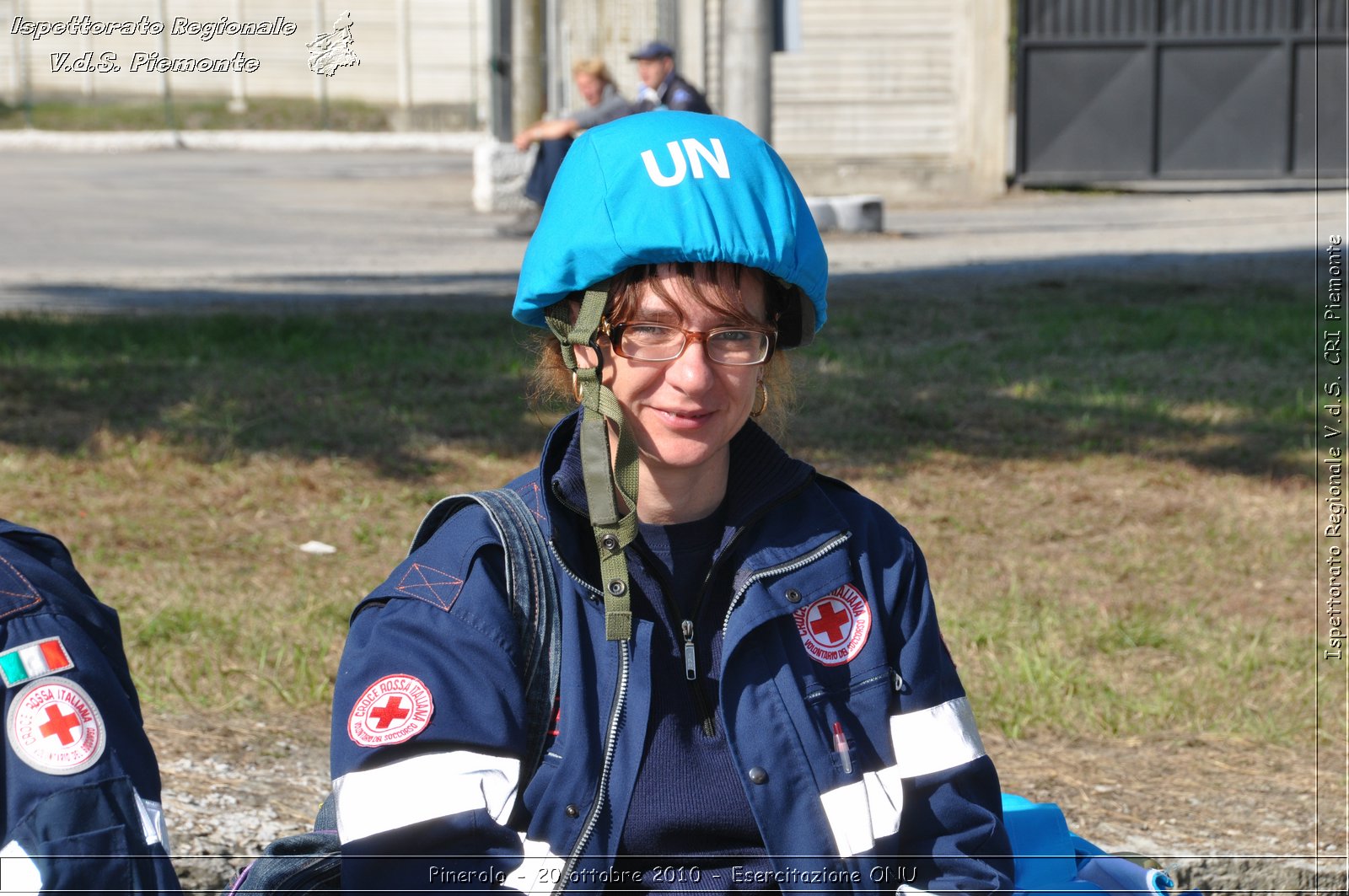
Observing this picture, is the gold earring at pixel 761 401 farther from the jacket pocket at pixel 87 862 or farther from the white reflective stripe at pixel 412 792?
the jacket pocket at pixel 87 862

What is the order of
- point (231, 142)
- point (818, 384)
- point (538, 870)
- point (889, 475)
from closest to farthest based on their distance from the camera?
point (538, 870) < point (889, 475) < point (818, 384) < point (231, 142)

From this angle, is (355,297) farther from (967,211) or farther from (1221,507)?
(967,211)

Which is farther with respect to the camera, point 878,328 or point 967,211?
point 967,211

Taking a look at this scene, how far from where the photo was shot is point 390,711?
1.92 m

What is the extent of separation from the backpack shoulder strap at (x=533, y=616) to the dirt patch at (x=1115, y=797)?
1.41 metres

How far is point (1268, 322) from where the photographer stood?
8.99 meters

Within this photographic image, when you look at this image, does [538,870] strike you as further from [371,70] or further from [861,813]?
[371,70]

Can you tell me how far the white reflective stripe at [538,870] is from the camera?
1995 millimetres

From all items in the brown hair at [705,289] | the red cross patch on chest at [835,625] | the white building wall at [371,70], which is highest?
the white building wall at [371,70]

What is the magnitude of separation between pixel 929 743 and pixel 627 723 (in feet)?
1.30

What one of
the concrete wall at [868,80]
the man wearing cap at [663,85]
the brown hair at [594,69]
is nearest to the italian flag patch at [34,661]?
the man wearing cap at [663,85]

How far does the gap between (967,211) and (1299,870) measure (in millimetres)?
14433

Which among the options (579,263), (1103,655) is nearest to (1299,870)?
(1103,655)
